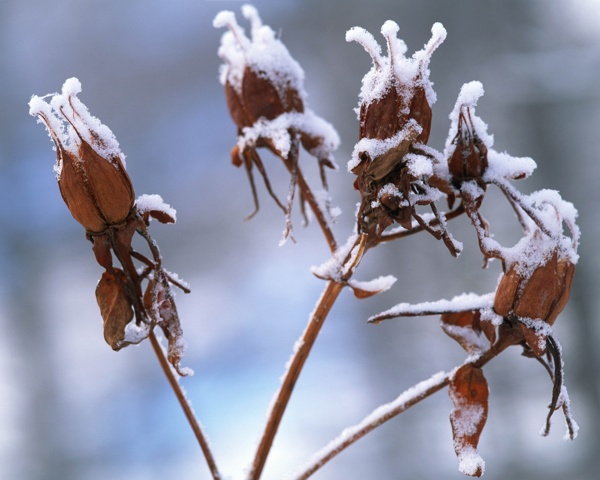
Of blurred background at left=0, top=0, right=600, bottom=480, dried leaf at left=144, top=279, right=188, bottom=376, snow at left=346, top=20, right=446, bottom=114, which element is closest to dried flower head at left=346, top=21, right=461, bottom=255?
snow at left=346, top=20, right=446, bottom=114

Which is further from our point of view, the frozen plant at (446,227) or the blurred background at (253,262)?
the blurred background at (253,262)

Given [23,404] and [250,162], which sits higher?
[23,404]

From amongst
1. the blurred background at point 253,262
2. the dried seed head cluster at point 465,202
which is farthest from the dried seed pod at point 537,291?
the blurred background at point 253,262

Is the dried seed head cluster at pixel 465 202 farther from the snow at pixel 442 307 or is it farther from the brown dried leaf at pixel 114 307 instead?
the brown dried leaf at pixel 114 307

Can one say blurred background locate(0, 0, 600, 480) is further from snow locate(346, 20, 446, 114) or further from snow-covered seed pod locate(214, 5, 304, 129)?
snow locate(346, 20, 446, 114)

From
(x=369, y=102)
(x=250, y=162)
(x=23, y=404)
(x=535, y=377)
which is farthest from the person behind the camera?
(x=23, y=404)

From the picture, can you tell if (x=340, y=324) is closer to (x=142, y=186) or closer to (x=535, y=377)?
(x=535, y=377)

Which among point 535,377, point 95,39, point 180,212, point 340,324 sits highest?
point 95,39

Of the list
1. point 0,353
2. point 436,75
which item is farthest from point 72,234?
point 436,75
